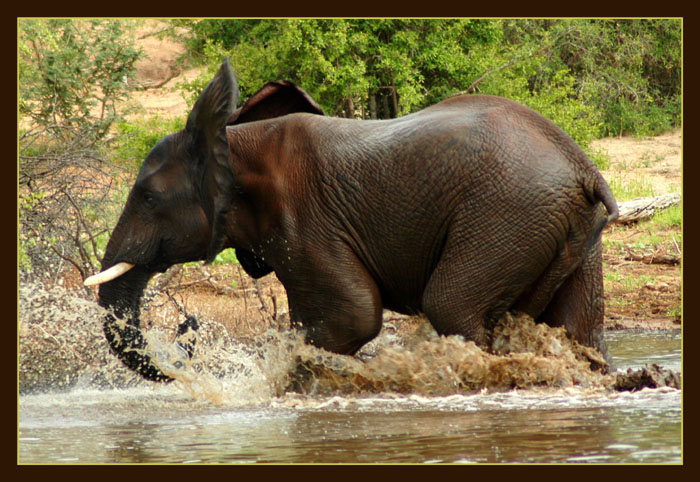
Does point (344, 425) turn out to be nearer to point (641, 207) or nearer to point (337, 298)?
point (337, 298)

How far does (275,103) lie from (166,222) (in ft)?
4.00

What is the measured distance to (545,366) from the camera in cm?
660

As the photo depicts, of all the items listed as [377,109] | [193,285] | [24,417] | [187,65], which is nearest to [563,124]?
[377,109]

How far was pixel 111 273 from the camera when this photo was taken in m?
7.05

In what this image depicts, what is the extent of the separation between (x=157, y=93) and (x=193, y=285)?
15.5 m

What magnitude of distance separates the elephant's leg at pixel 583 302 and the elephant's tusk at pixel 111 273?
106 inches

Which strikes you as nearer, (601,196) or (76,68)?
(601,196)

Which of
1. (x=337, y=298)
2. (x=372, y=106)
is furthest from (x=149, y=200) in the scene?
(x=372, y=106)

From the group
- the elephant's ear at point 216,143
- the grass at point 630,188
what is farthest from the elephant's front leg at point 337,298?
the grass at point 630,188

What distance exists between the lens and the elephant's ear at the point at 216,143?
21.5ft

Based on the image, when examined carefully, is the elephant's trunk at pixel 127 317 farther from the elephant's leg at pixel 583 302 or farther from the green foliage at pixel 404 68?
the green foliage at pixel 404 68

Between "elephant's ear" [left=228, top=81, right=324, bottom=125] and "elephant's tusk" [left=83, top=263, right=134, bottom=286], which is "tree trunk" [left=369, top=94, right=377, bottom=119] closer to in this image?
"elephant's ear" [left=228, top=81, right=324, bottom=125]

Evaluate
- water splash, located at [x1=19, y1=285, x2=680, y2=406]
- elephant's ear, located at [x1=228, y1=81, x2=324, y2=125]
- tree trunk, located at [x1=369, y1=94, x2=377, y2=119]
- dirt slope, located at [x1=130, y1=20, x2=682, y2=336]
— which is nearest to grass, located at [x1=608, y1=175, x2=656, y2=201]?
dirt slope, located at [x1=130, y1=20, x2=682, y2=336]

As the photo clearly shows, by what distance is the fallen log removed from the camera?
13.1 m
